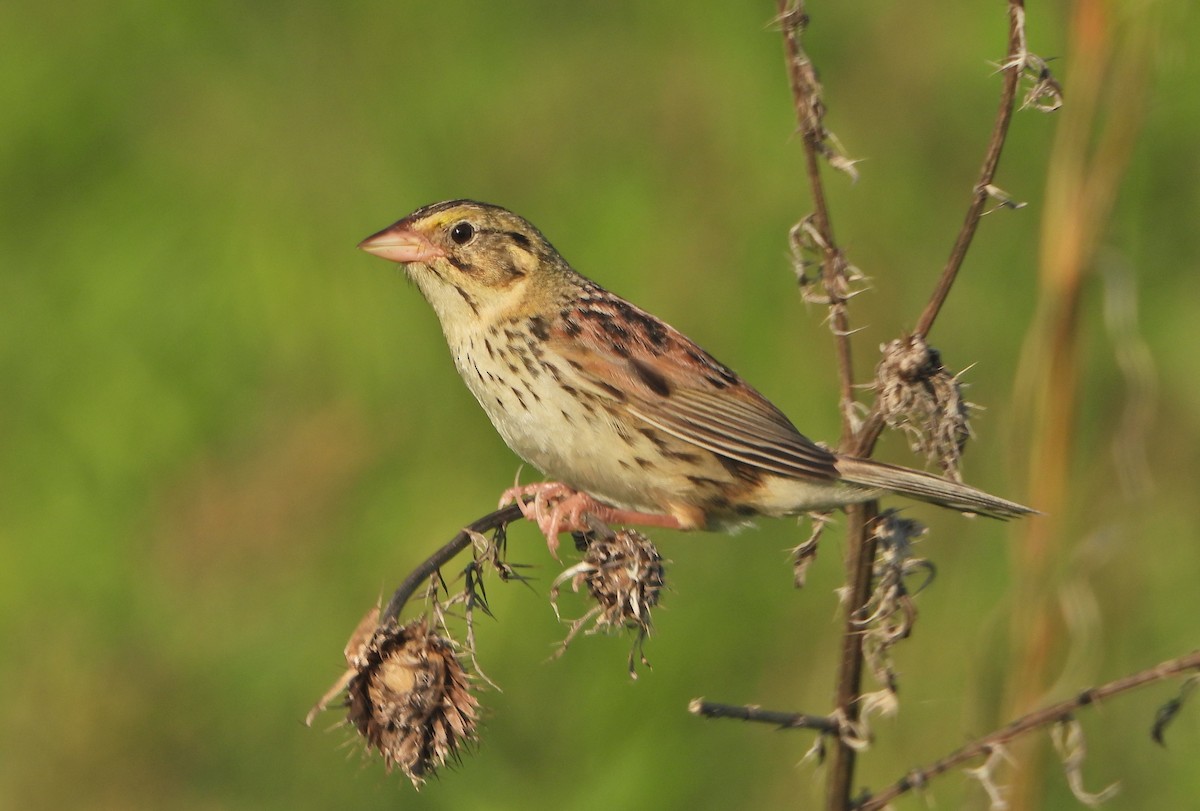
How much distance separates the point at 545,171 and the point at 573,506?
2.63m

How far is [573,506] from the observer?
11.7ft

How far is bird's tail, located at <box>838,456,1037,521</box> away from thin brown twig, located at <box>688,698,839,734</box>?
747 mm

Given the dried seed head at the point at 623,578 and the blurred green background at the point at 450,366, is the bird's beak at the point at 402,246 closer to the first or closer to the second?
the blurred green background at the point at 450,366

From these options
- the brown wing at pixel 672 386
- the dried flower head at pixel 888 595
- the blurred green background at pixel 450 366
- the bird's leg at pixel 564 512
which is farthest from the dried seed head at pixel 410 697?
the blurred green background at pixel 450 366

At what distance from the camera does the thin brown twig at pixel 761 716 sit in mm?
2514

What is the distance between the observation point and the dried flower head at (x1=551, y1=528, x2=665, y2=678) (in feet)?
9.28

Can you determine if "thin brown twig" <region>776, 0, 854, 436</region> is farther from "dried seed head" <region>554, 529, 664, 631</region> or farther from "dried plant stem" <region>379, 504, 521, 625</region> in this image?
"dried plant stem" <region>379, 504, 521, 625</region>

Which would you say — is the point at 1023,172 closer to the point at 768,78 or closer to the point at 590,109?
the point at 768,78

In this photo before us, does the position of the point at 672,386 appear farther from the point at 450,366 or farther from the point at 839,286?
the point at 450,366

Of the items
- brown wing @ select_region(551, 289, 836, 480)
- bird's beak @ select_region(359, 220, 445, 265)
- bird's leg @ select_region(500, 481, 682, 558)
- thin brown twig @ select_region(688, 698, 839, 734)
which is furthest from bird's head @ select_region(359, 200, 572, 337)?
thin brown twig @ select_region(688, 698, 839, 734)

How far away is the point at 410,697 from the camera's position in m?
2.72

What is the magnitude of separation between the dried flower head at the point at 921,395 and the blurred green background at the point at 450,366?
1080 millimetres

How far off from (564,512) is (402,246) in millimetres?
929

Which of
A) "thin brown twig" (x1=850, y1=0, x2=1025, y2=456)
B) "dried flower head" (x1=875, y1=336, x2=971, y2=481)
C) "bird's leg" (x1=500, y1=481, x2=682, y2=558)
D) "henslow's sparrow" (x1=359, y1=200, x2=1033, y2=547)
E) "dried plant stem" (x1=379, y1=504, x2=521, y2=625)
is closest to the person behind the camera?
"thin brown twig" (x1=850, y1=0, x2=1025, y2=456)
